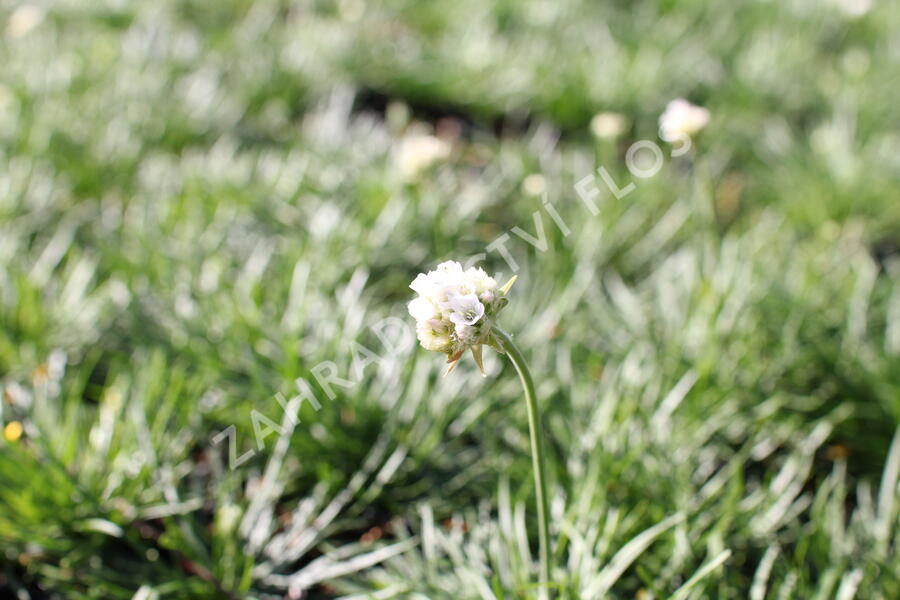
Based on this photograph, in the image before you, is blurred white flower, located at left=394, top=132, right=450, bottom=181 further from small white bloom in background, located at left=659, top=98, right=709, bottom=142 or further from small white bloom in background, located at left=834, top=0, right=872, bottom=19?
small white bloom in background, located at left=834, top=0, right=872, bottom=19

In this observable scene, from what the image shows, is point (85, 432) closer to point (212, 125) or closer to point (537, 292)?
point (537, 292)

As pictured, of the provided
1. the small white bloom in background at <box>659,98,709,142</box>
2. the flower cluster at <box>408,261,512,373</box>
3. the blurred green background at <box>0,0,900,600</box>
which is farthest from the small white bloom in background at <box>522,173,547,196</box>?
the flower cluster at <box>408,261,512,373</box>

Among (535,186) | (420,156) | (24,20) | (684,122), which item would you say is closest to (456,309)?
(684,122)

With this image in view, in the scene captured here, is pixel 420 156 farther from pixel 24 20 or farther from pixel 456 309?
pixel 24 20

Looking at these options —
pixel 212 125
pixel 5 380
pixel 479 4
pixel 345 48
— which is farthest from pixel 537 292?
pixel 479 4

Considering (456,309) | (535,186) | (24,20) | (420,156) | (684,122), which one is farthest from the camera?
(24,20)

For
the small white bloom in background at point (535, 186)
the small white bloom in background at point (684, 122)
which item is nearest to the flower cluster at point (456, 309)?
the small white bloom in background at point (684, 122)
